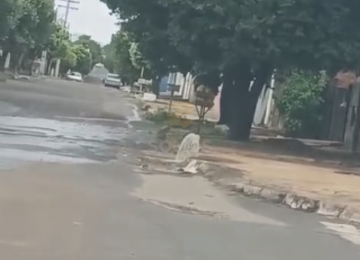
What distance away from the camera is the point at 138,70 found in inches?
3206

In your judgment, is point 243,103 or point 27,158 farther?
point 243,103

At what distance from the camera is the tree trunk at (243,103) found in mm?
27312

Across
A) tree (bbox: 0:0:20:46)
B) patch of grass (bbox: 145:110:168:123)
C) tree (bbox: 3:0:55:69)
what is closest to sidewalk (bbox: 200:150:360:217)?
patch of grass (bbox: 145:110:168:123)

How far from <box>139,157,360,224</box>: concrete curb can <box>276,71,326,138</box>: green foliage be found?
17.1m

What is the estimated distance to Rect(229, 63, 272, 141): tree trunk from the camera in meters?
27.3

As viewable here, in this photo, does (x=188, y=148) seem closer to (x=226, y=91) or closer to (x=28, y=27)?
(x=226, y=91)

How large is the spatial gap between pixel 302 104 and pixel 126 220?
23.7 metres

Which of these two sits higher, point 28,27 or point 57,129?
point 28,27

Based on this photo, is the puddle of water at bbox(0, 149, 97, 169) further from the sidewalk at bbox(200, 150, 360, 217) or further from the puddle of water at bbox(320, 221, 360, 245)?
the puddle of water at bbox(320, 221, 360, 245)

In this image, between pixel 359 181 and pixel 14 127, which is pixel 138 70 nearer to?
pixel 14 127

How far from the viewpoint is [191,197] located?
14109 millimetres

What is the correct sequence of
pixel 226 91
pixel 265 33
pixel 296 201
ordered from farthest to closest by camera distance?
pixel 226 91, pixel 265 33, pixel 296 201

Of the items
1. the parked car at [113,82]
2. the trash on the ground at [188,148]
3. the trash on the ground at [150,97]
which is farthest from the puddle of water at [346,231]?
the parked car at [113,82]

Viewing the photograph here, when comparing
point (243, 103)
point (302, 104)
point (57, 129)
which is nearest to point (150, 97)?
point (302, 104)
